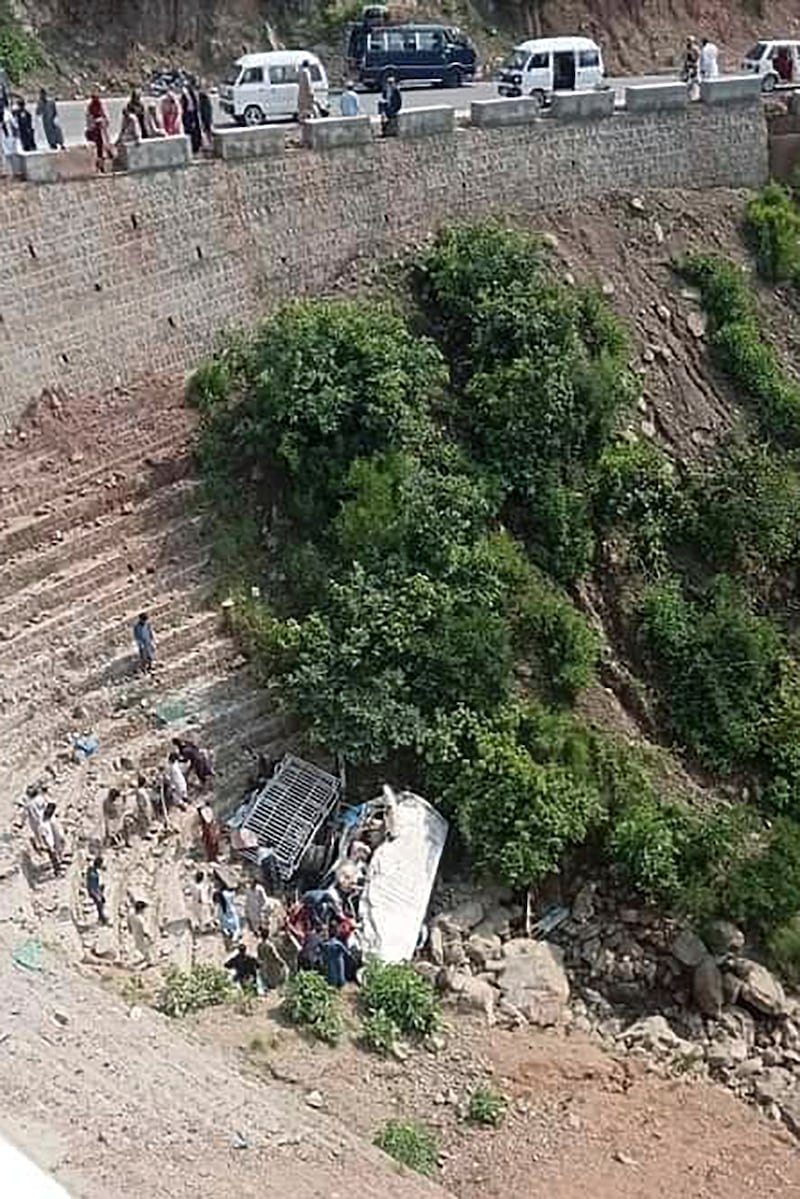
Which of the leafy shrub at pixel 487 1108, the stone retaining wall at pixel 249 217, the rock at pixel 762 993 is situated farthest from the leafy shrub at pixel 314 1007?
the stone retaining wall at pixel 249 217

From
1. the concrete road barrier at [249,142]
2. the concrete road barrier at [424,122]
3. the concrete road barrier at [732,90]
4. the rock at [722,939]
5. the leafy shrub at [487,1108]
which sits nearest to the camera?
the leafy shrub at [487,1108]

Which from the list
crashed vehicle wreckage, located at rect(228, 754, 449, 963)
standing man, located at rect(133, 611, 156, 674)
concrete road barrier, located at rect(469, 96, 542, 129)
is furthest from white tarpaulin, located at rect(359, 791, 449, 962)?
concrete road barrier, located at rect(469, 96, 542, 129)

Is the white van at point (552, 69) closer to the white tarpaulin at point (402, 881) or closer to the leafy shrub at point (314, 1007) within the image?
the white tarpaulin at point (402, 881)

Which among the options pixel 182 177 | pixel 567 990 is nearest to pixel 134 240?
pixel 182 177

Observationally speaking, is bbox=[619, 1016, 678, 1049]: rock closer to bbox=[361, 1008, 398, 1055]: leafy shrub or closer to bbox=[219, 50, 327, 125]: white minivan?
bbox=[361, 1008, 398, 1055]: leafy shrub

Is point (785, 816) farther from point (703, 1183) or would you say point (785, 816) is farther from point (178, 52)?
point (178, 52)

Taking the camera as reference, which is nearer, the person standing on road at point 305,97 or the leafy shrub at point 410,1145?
the leafy shrub at point 410,1145
